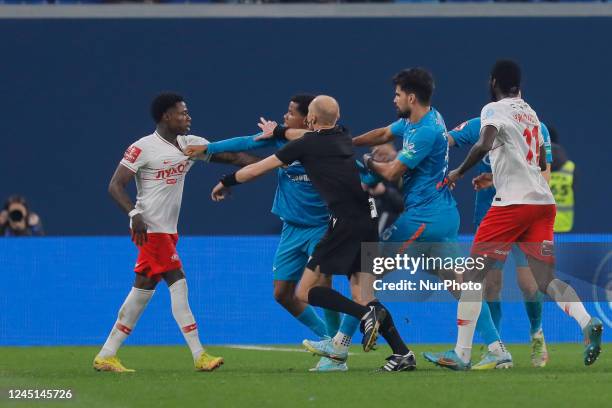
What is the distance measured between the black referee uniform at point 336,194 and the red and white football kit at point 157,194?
1257 millimetres

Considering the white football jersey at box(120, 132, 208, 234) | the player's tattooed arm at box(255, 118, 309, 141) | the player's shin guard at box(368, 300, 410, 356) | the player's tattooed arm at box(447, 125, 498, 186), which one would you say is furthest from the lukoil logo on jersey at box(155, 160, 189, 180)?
the player's tattooed arm at box(447, 125, 498, 186)

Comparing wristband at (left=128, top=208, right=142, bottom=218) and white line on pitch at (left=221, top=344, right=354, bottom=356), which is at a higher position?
wristband at (left=128, top=208, right=142, bottom=218)

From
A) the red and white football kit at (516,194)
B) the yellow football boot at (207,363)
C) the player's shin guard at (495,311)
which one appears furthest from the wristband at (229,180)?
the player's shin guard at (495,311)

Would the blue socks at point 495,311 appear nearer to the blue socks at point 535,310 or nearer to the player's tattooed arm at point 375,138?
the blue socks at point 535,310

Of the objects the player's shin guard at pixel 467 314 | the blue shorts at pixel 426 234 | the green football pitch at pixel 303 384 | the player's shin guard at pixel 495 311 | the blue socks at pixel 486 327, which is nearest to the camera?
the green football pitch at pixel 303 384

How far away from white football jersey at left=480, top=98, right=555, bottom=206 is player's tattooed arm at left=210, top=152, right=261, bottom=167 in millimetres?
2076

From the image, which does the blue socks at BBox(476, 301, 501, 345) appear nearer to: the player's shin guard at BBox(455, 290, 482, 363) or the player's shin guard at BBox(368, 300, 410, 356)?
the player's shin guard at BBox(455, 290, 482, 363)

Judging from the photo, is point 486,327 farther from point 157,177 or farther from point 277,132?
point 157,177

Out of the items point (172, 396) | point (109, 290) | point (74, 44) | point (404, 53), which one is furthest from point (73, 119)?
point (172, 396)

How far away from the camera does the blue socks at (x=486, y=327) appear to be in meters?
10.3

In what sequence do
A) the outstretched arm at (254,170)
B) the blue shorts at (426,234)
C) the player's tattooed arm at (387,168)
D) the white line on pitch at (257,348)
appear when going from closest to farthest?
the outstretched arm at (254,170) < the player's tattooed arm at (387,168) < the blue shorts at (426,234) < the white line on pitch at (257,348)

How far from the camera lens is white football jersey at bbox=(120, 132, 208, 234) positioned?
10641 millimetres

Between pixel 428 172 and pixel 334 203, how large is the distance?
0.81 metres

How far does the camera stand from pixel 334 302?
968 cm
